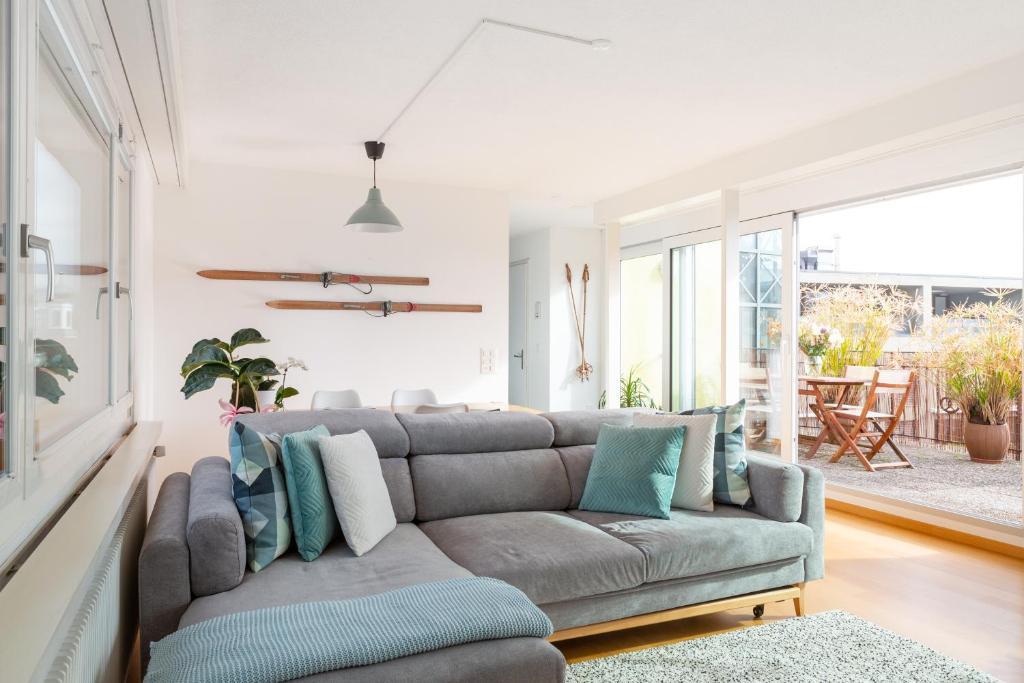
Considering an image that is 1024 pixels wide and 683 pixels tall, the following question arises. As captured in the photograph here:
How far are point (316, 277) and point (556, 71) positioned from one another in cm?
282

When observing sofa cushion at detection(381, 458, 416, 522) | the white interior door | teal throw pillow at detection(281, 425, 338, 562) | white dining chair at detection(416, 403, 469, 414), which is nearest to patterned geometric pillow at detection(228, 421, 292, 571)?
teal throw pillow at detection(281, 425, 338, 562)

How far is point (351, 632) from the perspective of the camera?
5.97ft

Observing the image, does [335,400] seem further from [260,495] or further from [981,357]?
[981,357]

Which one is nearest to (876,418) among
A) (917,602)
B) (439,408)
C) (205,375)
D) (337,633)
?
(917,602)

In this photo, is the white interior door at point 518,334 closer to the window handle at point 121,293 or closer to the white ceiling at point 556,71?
the white ceiling at point 556,71

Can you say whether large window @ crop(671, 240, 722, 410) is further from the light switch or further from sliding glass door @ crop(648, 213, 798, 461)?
the light switch

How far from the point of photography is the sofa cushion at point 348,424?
297 cm

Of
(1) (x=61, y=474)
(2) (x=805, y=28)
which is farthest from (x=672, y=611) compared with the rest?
(2) (x=805, y=28)

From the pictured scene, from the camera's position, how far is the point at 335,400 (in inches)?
184

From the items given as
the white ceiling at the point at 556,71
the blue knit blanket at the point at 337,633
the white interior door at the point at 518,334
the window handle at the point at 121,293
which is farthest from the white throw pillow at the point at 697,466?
the white interior door at the point at 518,334

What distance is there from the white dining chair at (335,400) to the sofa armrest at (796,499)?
8.60ft

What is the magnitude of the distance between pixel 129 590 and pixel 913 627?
3.10m

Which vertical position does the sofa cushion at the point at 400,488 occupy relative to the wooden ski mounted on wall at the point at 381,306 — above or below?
below

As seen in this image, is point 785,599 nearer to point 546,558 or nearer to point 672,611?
point 672,611
